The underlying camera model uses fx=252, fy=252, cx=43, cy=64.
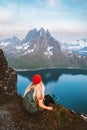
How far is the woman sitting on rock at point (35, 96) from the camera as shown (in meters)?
18.4

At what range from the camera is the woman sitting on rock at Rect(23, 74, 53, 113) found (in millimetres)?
18375

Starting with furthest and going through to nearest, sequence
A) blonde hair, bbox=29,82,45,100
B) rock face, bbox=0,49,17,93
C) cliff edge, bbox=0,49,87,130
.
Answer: rock face, bbox=0,49,17,93
cliff edge, bbox=0,49,87,130
blonde hair, bbox=29,82,45,100

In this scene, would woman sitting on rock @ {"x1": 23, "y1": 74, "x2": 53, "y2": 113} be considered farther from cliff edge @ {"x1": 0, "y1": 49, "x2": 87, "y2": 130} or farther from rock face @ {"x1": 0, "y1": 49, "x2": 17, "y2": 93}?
rock face @ {"x1": 0, "y1": 49, "x2": 17, "y2": 93}

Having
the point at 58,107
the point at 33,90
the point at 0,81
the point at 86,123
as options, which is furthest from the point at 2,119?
the point at 0,81

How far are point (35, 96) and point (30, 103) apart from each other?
0.82 metres

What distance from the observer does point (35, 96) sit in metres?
18.8

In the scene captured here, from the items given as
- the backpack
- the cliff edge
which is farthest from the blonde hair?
the cliff edge

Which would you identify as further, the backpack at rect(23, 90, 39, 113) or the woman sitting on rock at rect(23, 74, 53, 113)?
the backpack at rect(23, 90, 39, 113)

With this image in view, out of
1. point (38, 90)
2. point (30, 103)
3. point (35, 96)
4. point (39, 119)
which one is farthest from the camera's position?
point (39, 119)

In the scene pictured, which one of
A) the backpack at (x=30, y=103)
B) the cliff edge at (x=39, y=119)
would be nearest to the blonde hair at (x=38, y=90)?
the backpack at (x=30, y=103)

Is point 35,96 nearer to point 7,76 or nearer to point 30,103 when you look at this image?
point 30,103

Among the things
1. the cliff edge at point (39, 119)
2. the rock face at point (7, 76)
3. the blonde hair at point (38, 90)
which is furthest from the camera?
the rock face at point (7, 76)

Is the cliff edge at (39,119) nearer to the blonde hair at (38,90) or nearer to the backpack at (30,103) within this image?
the backpack at (30,103)

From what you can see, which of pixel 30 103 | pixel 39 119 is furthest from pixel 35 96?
pixel 39 119
